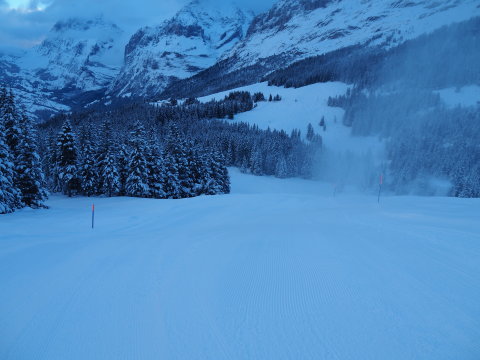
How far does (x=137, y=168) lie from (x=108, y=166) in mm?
3696

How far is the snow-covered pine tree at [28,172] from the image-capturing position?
21.6 meters

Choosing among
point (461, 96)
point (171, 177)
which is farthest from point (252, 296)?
point (461, 96)

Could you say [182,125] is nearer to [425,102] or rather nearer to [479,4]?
[425,102]

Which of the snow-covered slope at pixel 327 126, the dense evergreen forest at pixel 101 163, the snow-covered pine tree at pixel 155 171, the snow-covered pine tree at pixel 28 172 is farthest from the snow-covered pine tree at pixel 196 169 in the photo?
the snow-covered slope at pixel 327 126

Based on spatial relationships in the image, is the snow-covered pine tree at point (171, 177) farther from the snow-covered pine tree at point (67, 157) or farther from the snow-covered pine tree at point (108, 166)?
the snow-covered pine tree at point (67, 157)

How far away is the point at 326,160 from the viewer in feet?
292

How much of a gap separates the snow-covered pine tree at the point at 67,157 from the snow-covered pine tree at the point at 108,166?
9.23 feet

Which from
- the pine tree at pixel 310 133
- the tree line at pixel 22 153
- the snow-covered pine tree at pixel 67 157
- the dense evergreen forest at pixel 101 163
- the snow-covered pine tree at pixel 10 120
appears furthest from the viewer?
the pine tree at pixel 310 133

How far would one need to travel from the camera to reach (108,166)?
102 feet

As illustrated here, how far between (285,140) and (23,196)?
7583 centimetres

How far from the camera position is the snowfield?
3484 mm

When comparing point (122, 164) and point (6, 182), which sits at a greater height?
point (6, 182)

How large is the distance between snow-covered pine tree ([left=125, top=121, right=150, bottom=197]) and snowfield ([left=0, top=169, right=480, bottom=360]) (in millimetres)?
22903

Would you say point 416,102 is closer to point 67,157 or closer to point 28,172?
point 67,157
